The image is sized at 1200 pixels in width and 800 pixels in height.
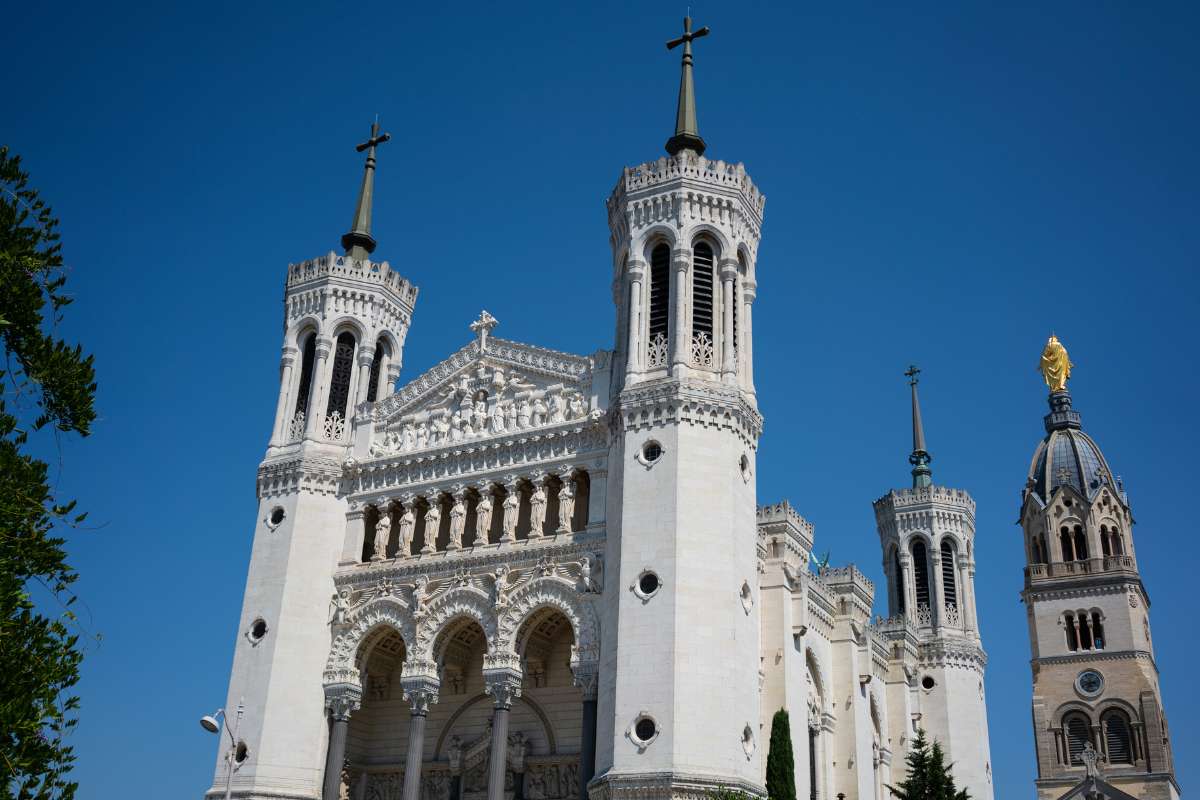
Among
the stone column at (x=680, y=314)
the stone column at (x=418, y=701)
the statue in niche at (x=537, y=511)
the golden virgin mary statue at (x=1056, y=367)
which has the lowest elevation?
the stone column at (x=418, y=701)

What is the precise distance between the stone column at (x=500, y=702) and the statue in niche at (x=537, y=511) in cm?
460

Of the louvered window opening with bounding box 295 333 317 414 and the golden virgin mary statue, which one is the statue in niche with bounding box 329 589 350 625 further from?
the golden virgin mary statue

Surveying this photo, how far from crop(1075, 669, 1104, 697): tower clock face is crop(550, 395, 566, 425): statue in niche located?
52535 mm

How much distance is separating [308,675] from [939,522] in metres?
38.7

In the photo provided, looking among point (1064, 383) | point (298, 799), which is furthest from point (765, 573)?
point (1064, 383)

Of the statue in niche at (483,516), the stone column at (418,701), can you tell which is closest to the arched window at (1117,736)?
the statue in niche at (483,516)

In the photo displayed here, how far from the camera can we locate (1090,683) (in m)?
79.1

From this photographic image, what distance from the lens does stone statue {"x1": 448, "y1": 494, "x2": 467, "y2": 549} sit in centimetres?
4211

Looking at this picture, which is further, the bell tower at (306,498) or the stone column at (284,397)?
the stone column at (284,397)

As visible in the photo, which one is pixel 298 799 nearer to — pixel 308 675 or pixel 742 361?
pixel 308 675

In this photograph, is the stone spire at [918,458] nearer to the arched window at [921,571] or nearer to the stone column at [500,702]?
the arched window at [921,571]

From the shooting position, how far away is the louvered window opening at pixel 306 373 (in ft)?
156

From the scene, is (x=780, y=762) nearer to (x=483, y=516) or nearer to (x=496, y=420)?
(x=483, y=516)

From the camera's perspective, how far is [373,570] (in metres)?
43.2
